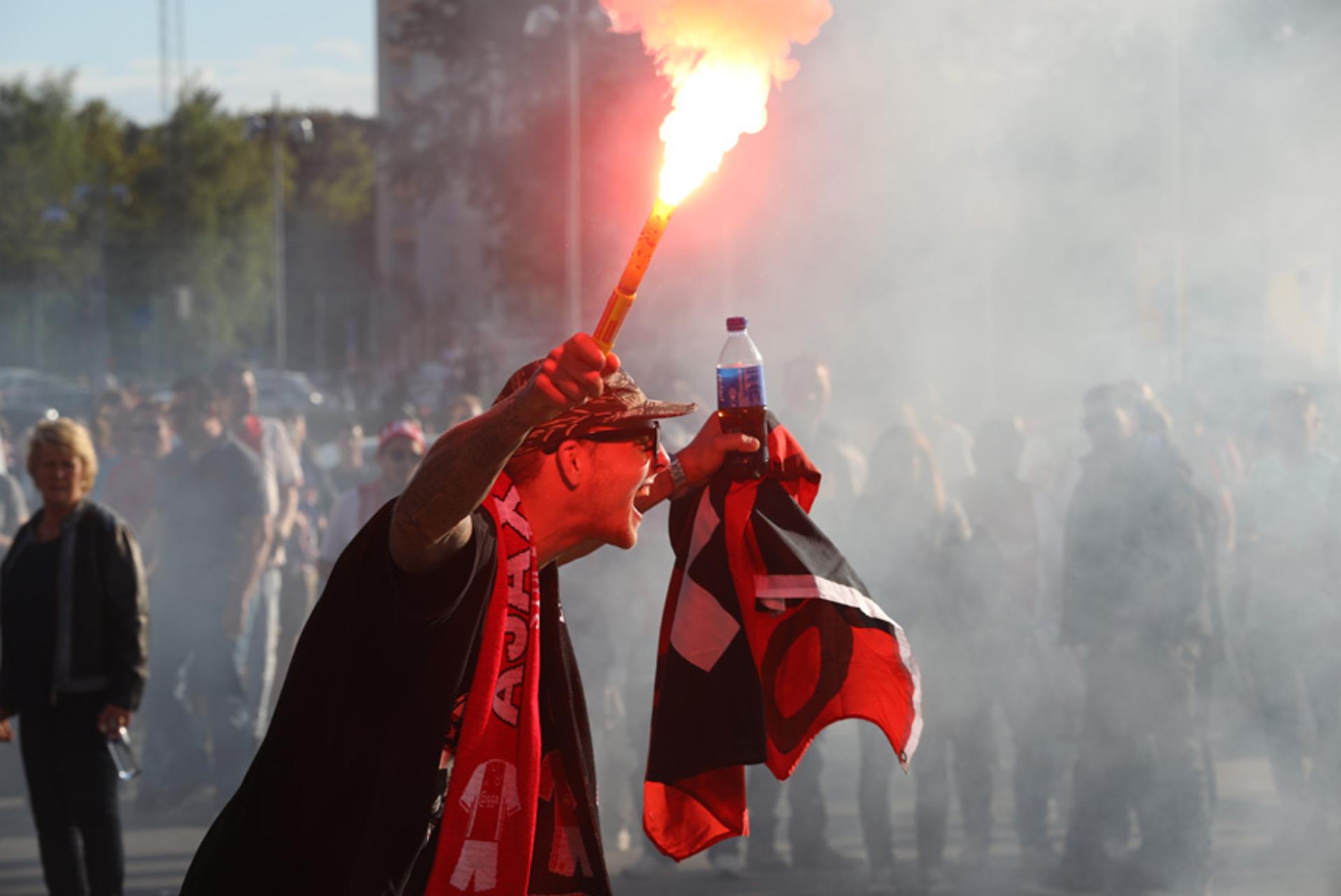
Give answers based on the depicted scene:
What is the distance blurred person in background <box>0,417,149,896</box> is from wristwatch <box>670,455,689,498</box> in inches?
93.1

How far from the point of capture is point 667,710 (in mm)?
2703

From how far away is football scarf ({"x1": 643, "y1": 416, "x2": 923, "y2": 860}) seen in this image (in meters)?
2.68

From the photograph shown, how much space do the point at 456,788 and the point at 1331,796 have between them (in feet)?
13.7

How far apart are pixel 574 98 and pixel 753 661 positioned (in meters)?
9.82

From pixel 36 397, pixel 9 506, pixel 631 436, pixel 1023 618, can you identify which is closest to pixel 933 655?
pixel 1023 618

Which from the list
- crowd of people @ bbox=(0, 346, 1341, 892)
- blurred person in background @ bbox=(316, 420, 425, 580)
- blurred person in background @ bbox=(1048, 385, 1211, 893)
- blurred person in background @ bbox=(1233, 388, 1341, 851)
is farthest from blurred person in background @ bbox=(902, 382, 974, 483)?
blurred person in background @ bbox=(316, 420, 425, 580)

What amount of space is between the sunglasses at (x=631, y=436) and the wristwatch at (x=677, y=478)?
404 millimetres

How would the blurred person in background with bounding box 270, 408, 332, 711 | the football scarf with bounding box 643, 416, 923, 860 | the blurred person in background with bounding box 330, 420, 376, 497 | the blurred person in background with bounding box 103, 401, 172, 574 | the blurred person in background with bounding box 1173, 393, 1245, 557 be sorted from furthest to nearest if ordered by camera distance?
the blurred person in background with bounding box 330, 420, 376, 497 → the blurred person in background with bounding box 270, 408, 332, 711 → the blurred person in background with bounding box 103, 401, 172, 574 → the blurred person in background with bounding box 1173, 393, 1245, 557 → the football scarf with bounding box 643, 416, 923, 860

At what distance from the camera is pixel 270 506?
629 centimetres

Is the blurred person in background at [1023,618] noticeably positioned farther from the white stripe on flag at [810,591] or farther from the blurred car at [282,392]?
the blurred car at [282,392]

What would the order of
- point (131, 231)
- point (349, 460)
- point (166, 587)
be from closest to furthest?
point (166, 587), point (349, 460), point (131, 231)

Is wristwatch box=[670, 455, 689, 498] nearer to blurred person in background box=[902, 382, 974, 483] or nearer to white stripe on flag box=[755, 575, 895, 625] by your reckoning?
white stripe on flag box=[755, 575, 895, 625]

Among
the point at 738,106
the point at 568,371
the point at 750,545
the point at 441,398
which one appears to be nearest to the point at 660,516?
the point at 750,545

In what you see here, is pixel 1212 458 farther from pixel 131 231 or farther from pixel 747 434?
pixel 131 231
